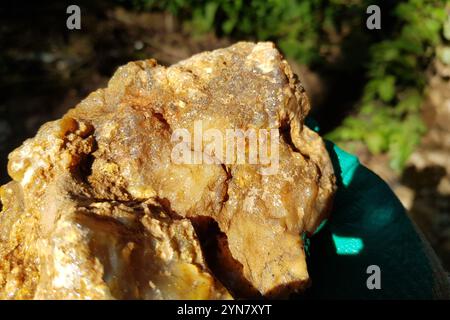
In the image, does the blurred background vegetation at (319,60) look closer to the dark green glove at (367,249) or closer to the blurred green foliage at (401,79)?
the blurred green foliage at (401,79)

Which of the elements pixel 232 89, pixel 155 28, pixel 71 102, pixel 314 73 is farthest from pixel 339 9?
pixel 232 89

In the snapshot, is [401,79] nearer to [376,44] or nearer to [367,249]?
[376,44]

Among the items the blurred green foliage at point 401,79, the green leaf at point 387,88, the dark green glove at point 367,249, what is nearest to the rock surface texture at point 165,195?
the dark green glove at point 367,249

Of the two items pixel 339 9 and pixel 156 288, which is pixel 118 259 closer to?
pixel 156 288

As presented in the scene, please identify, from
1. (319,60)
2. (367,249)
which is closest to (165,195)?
(367,249)

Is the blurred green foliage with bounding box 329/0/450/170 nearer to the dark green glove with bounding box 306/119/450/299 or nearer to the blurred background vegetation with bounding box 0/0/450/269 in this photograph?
the blurred background vegetation with bounding box 0/0/450/269

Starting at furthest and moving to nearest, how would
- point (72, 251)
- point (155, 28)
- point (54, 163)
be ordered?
1. point (155, 28)
2. point (54, 163)
3. point (72, 251)
